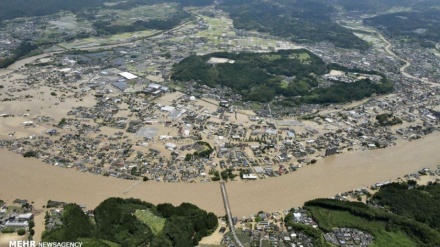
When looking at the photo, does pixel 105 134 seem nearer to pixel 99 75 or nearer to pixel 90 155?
pixel 90 155

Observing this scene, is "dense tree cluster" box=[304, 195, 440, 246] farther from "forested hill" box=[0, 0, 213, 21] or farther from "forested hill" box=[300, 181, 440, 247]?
"forested hill" box=[0, 0, 213, 21]

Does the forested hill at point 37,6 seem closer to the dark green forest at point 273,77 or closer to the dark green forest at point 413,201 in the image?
the dark green forest at point 273,77

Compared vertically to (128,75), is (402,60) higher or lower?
higher

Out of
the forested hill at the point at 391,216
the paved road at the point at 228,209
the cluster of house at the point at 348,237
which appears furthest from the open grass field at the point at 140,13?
the cluster of house at the point at 348,237

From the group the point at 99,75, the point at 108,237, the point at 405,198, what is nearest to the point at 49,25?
the point at 99,75

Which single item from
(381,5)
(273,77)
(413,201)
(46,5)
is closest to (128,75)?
(273,77)

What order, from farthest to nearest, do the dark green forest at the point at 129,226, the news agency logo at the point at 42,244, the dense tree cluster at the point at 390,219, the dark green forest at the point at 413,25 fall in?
the dark green forest at the point at 413,25, the dense tree cluster at the point at 390,219, the dark green forest at the point at 129,226, the news agency logo at the point at 42,244

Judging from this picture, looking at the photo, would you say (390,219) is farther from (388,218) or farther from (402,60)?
(402,60)
